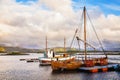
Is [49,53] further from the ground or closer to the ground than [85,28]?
closer to the ground

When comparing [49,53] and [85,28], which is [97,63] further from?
[49,53]

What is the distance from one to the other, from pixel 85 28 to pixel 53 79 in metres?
20.0

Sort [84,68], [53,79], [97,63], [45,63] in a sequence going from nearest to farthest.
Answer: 1. [53,79]
2. [84,68]
3. [97,63]
4. [45,63]

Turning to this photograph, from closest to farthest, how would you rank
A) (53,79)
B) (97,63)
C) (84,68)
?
(53,79) < (84,68) < (97,63)

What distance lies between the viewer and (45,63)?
99.9 meters

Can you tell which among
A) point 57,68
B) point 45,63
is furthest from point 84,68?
point 45,63

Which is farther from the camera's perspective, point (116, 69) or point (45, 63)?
point (45, 63)

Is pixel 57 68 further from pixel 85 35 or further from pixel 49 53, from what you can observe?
pixel 49 53

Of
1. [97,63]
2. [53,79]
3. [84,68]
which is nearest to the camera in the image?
[53,79]

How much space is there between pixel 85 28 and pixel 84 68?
11069mm

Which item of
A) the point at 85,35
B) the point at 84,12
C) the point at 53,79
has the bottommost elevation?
the point at 53,79

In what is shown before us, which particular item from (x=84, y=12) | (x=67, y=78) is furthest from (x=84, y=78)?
(x=84, y=12)

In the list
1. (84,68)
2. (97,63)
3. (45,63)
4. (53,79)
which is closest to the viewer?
(53,79)

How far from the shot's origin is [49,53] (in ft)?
346
